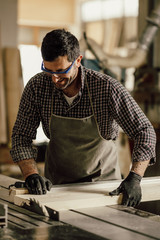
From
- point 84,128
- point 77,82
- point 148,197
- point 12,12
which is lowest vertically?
point 148,197

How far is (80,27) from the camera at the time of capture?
10.9m

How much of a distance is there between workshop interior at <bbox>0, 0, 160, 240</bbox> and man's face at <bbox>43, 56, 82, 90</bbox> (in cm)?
55

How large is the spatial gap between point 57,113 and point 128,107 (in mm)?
439

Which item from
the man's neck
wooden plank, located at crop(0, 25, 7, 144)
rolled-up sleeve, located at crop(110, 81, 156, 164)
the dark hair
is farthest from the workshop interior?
the dark hair

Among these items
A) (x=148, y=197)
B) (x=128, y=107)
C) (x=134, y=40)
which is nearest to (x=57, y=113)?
(x=128, y=107)

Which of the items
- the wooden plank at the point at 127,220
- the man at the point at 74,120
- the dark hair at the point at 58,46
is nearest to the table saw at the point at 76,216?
the wooden plank at the point at 127,220

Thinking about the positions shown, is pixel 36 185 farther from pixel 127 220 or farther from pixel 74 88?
pixel 74 88

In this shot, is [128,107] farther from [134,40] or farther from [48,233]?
[134,40]

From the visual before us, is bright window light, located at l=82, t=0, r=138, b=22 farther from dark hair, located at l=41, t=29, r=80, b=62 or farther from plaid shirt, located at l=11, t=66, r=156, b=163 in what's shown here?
dark hair, located at l=41, t=29, r=80, b=62

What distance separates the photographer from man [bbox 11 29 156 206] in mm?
2242

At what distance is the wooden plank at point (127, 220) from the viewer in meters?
1.67

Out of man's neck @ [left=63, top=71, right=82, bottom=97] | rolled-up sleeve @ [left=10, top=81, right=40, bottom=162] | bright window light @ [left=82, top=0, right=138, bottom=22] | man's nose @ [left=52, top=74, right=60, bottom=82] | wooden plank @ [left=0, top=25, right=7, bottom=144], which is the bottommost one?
wooden plank @ [left=0, top=25, right=7, bottom=144]

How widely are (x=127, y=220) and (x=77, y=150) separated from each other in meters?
0.81

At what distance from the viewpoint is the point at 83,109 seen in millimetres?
2492
